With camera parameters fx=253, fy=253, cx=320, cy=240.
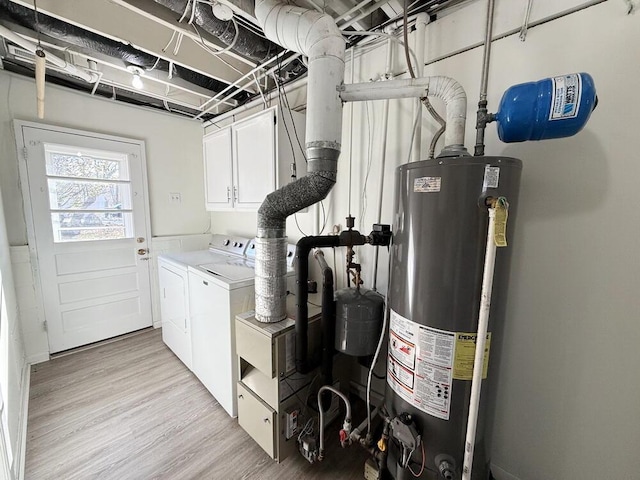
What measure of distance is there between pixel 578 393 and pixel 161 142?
390cm

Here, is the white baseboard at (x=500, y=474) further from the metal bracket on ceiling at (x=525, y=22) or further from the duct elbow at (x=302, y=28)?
the duct elbow at (x=302, y=28)

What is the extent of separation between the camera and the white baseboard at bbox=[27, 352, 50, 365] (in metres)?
2.27

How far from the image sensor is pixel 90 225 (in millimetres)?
2531

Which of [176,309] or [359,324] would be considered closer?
[359,324]

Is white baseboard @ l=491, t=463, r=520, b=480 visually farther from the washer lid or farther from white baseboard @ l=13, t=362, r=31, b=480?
white baseboard @ l=13, t=362, r=31, b=480

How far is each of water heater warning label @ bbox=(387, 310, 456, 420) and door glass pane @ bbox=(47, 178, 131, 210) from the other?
301 centimetres

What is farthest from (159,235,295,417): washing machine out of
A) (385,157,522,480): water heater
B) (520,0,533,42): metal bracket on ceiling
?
(520,0,533,42): metal bracket on ceiling

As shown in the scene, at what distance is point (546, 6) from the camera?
1085 mm

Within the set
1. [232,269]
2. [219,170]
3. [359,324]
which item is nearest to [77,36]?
[219,170]

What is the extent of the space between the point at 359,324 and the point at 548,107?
110 cm

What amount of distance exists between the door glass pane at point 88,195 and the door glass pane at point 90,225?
73mm

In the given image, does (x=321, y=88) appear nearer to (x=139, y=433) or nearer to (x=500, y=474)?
(x=500, y=474)

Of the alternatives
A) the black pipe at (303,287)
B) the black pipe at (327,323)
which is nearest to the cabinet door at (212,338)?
the black pipe at (303,287)

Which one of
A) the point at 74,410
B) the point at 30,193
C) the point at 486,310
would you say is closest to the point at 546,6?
the point at 486,310
